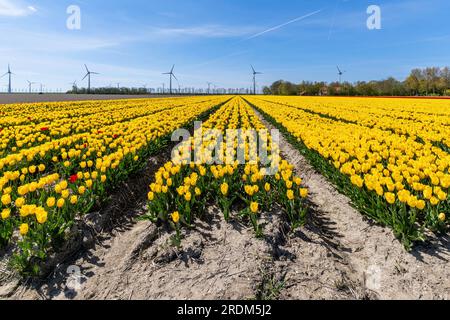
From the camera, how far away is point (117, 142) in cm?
832

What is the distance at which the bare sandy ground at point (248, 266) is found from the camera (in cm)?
332

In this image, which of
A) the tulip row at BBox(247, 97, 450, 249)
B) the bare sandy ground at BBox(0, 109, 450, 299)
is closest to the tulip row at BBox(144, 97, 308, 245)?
the bare sandy ground at BBox(0, 109, 450, 299)

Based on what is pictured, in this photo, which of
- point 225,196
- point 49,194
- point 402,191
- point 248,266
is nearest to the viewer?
point 248,266

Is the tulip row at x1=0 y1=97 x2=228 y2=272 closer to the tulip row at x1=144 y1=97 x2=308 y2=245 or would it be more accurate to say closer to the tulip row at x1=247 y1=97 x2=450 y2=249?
the tulip row at x1=144 y1=97 x2=308 y2=245

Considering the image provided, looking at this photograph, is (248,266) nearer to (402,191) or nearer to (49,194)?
(402,191)

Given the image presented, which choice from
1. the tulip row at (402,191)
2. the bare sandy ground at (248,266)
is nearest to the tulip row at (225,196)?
the bare sandy ground at (248,266)

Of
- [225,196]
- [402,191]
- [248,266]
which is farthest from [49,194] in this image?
[402,191]

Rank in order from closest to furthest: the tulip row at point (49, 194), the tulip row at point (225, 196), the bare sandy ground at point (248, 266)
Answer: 1. the bare sandy ground at point (248, 266)
2. the tulip row at point (49, 194)
3. the tulip row at point (225, 196)

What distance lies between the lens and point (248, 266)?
363 centimetres

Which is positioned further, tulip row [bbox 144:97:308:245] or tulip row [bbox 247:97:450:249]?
tulip row [bbox 144:97:308:245]

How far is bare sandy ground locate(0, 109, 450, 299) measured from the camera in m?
3.32

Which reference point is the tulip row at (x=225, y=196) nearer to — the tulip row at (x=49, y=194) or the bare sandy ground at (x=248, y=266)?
the bare sandy ground at (x=248, y=266)

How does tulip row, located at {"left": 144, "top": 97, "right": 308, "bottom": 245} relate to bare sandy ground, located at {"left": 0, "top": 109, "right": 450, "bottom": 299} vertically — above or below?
above

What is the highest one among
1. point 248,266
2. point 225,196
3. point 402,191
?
point 402,191
